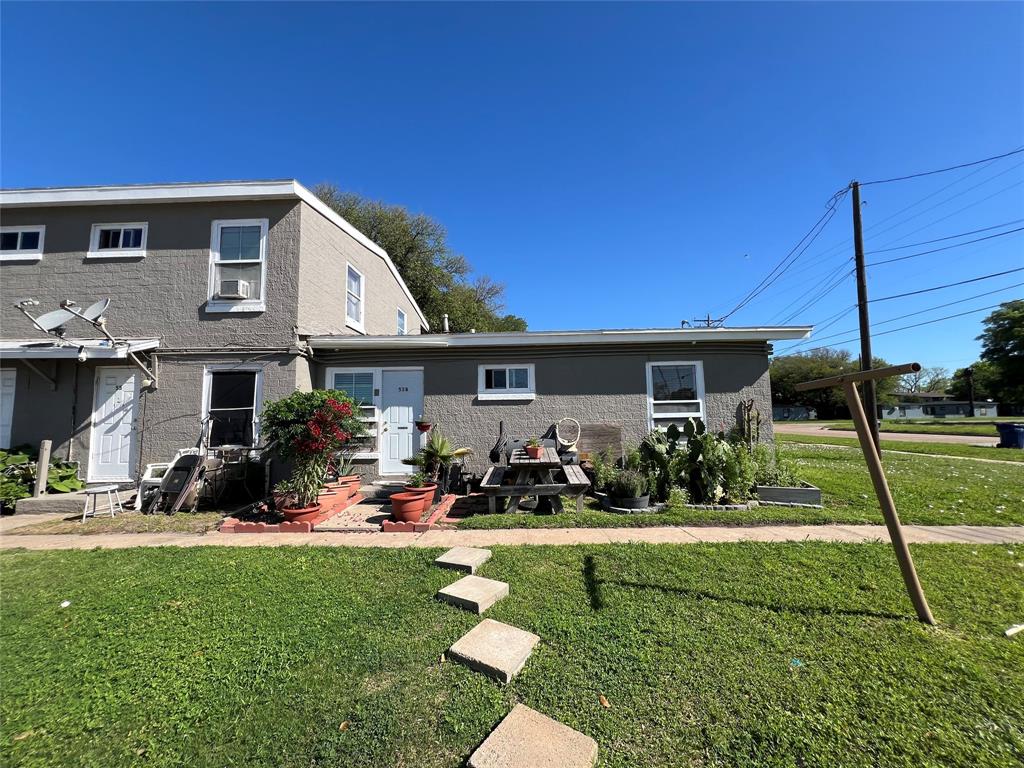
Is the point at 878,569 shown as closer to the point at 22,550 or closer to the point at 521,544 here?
the point at 521,544

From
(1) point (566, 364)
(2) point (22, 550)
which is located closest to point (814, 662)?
(1) point (566, 364)

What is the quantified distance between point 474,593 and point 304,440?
144 inches

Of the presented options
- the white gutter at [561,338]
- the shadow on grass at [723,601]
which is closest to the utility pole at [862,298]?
the white gutter at [561,338]

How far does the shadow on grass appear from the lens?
279 cm

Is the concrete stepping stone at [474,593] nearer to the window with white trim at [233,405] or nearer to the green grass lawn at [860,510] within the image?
the green grass lawn at [860,510]

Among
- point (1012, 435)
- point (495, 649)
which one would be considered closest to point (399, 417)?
point (495, 649)

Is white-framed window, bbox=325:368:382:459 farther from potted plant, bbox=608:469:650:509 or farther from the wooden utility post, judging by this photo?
the wooden utility post

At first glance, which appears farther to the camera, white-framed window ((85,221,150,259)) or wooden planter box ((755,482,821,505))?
white-framed window ((85,221,150,259))

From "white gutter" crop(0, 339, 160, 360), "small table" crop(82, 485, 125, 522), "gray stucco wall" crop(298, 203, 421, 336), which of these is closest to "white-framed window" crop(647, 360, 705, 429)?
"gray stucco wall" crop(298, 203, 421, 336)

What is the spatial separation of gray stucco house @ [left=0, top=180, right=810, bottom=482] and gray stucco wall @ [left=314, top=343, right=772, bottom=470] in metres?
0.03

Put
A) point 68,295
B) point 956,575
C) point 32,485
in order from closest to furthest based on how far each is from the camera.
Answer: point 956,575
point 32,485
point 68,295

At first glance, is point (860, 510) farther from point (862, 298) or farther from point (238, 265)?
point (238, 265)

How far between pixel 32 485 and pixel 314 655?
8183 mm

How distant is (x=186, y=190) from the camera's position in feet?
24.3
